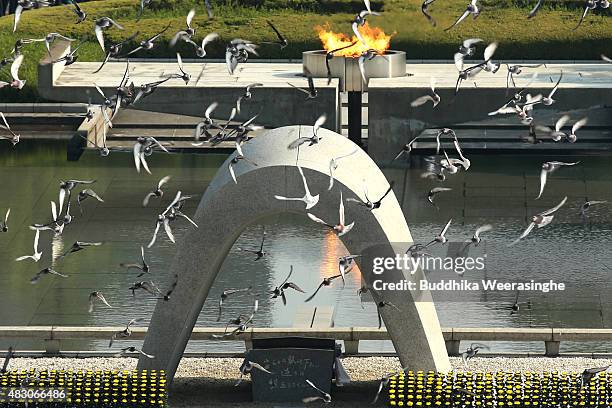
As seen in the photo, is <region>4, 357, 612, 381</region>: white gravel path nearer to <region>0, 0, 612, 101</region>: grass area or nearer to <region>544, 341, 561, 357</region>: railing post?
<region>544, 341, 561, 357</region>: railing post

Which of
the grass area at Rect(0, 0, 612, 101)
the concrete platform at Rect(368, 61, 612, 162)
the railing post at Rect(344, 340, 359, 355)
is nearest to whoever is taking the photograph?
the railing post at Rect(344, 340, 359, 355)

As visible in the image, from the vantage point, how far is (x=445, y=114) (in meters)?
56.5

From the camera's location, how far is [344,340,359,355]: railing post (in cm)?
3231

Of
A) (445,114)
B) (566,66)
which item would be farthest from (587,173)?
(566,66)

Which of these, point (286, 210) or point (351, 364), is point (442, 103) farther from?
point (286, 210)

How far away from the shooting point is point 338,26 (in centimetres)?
7719

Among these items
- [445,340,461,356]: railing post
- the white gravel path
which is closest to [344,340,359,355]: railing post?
the white gravel path

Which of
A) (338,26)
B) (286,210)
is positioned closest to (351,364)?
(286,210)

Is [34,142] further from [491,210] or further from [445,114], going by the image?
[491,210]

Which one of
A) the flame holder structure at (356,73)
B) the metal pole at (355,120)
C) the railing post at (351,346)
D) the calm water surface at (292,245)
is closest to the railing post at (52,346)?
the calm water surface at (292,245)

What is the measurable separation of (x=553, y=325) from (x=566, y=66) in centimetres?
2861

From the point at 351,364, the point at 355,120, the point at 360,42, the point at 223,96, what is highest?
the point at 351,364

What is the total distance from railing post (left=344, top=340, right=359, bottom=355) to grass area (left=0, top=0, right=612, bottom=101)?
3763cm

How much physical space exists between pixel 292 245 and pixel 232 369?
1347 centimetres
